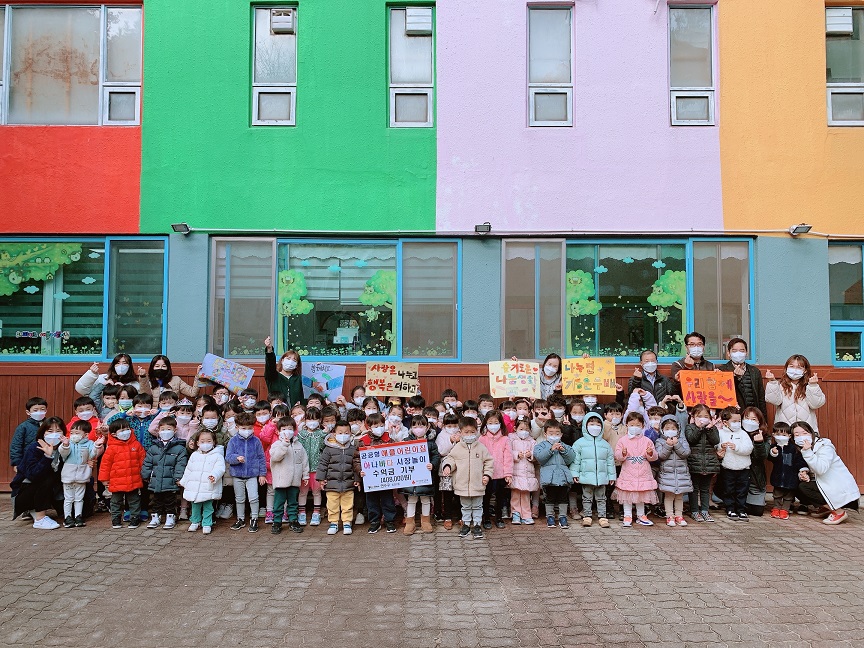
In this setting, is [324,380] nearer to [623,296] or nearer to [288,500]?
[288,500]

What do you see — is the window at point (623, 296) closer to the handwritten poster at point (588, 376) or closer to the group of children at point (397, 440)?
the handwritten poster at point (588, 376)

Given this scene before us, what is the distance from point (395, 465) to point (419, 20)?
6.68m

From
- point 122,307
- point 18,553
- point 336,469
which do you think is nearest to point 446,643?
point 336,469

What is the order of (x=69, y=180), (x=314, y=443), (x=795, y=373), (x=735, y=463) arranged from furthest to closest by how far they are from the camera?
(x=69, y=180), (x=795, y=373), (x=735, y=463), (x=314, y=443)

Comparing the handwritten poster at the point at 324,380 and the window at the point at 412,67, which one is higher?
the window at the point at 412,67

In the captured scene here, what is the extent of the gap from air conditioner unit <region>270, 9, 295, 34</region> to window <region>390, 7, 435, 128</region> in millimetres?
1525

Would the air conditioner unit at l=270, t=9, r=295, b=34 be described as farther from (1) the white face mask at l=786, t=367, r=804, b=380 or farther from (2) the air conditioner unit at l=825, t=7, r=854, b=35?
(1) the white face mask at l=786, t=367, r=804, b=380

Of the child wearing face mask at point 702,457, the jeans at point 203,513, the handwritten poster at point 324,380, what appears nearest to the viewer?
the jeans at point 203,513

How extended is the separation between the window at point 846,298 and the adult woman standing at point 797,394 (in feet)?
5.31

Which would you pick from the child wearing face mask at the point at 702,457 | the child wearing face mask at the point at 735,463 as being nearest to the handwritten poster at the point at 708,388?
the child wearing face mask at the point at 735,463

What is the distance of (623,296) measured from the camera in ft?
32.1

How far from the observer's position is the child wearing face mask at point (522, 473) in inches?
299

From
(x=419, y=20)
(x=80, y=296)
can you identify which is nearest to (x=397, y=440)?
(x=80, y=296)

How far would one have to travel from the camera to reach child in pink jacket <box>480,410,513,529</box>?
24.9ft
